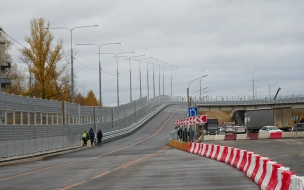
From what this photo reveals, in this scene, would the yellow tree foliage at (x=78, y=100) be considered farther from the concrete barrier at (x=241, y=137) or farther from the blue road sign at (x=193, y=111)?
the blue road sign at (x=193, y=111)

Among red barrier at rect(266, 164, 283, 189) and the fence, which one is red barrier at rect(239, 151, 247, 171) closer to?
red barrier at rect(266, 164, 283, 189)

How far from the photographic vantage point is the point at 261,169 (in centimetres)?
1709

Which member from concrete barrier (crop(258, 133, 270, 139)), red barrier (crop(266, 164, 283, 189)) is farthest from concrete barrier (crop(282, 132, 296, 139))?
red barrier (crop(266, 164, 283, 189))

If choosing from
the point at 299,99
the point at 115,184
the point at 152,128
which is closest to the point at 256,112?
the point at 152,128

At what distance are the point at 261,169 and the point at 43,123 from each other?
3711cm

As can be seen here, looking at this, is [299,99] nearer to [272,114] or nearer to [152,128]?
[272,114]

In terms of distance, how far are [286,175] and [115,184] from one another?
7.59m

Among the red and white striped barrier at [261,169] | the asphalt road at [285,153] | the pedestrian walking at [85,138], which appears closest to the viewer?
the red and white striped barrier at [261,169]

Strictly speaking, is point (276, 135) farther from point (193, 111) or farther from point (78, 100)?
point (78, 100)

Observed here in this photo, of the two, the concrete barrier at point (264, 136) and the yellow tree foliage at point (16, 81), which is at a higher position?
the yellow tree foliage at point (16, 81)

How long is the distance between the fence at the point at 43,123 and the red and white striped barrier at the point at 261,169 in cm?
1388

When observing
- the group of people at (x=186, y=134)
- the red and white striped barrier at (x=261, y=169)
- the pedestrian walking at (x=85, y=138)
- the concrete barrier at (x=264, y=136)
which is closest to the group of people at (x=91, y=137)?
the pedestrian walking at (x=85, y=138)

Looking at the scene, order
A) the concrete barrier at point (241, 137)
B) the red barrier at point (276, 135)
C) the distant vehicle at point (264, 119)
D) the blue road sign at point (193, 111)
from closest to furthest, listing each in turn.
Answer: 1. the blue road sign at point (193, 111)
2. the red barrier at point (276, 135)
3. the concrete barrier at point (241, 137)
4. the distant vehicle at point (264, 119)

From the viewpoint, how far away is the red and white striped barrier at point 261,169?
1147 cm
